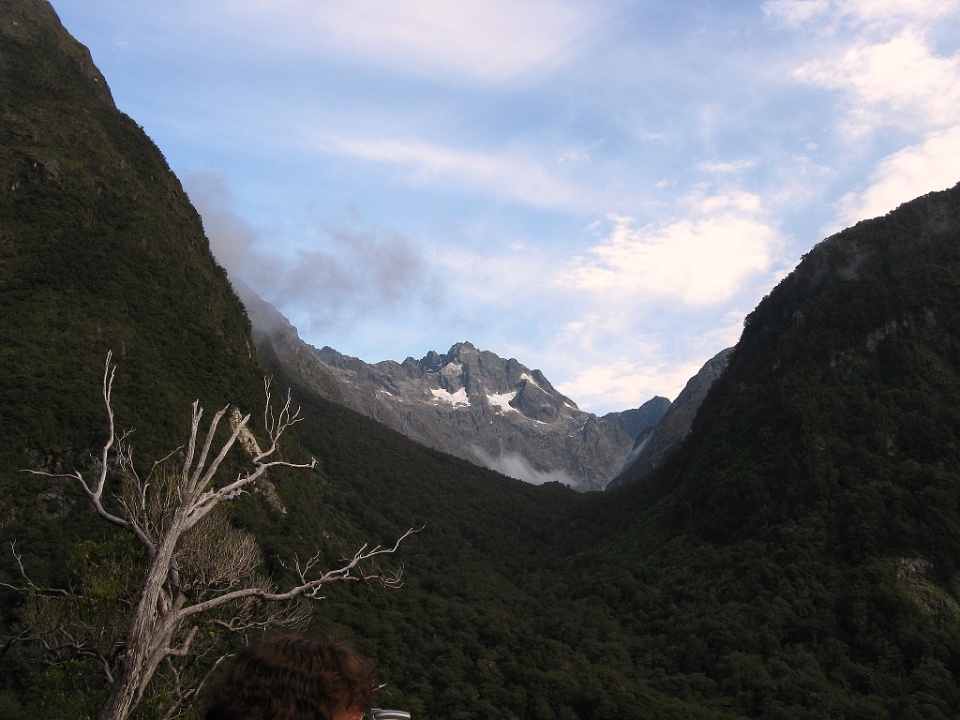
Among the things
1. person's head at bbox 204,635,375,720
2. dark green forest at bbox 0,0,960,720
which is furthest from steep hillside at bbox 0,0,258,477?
person's head at bbox 204,635,375,720

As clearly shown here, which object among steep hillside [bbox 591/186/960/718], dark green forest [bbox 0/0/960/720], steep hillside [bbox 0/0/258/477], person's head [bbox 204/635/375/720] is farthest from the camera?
steep hillside [bbox 591/186/960/718]

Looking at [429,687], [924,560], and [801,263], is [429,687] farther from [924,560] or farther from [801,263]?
[801,263]

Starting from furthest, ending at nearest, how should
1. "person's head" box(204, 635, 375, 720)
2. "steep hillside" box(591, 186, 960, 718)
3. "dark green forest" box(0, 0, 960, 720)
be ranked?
"steep hillside" box(591, 186, 960, 718) < "dark green forest" box(0, 0, 960, 720) < "person's head" box(204, 635, 375, 720)

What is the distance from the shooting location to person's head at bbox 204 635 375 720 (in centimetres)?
332

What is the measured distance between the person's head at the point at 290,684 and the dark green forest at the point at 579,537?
2899 cm

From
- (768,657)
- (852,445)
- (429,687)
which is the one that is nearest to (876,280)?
(852,445)

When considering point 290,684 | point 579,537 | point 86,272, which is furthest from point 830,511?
point 290,684

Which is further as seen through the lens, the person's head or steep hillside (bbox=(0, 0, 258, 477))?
steep hillside (bbox=(0, 0, 258, 477))

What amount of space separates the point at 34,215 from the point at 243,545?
6351 cm

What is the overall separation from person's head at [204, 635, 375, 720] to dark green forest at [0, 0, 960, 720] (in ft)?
95.1

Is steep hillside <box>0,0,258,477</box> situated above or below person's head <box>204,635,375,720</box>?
above

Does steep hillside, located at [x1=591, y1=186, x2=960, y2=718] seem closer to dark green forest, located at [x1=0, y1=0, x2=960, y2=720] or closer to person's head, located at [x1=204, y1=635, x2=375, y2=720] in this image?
dark green forest, located at [x1=0, y1=0, x2=960, y2=720]

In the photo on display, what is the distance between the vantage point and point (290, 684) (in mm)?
3357

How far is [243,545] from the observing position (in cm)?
1522
